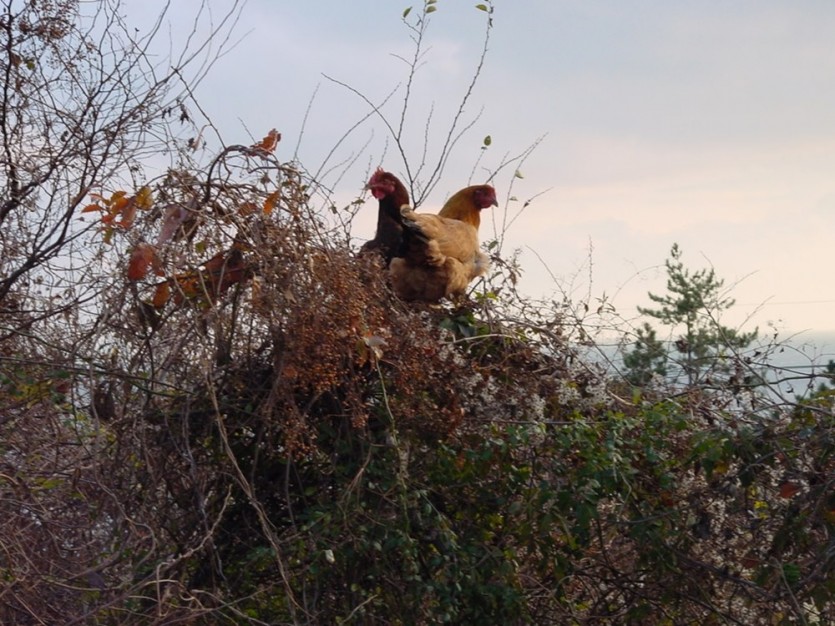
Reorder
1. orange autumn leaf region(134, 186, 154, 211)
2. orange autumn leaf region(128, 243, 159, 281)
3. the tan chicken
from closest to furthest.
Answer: orange autumn leaf region(128, 243, 159, 281)
orange autumn leaf region(134, 186, 154, 211)
the tan chicken

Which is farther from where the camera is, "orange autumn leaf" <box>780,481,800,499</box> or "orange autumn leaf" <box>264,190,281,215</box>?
"orange autumn leaf" <box>780,481,800,499</box>

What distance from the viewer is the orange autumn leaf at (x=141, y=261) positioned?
3.27 meters

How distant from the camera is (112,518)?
148 inches

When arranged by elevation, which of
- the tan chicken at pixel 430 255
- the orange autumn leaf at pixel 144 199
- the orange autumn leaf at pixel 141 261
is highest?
the tan chicken at pixel 430 255

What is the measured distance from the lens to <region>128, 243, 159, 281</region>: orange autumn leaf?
3.27m

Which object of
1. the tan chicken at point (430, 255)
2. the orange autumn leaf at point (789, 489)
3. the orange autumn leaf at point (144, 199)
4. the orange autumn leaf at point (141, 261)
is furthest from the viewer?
the tan chicken at point (430, 255)

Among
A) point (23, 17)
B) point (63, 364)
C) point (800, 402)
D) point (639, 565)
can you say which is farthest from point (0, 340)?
point (800, 402)

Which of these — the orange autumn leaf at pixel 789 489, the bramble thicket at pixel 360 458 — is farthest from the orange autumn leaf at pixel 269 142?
the orange autumn leaf at pixel 789 489

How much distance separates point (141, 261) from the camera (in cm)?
327

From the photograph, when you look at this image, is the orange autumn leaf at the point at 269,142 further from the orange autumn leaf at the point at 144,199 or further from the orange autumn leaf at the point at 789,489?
the orange autumn leaf at the point at 789,489

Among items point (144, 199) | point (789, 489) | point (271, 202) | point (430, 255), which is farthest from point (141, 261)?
point (789, 489)

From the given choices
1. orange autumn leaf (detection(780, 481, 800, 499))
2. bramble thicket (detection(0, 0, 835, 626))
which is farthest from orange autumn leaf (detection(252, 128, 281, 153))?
orange autumn leaf (detection(780, 481, 800, 499))

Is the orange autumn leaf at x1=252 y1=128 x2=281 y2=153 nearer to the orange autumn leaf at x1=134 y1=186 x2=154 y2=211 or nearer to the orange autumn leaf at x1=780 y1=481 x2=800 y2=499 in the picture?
the orange autumn leaf at x1=134 y1=186 x2=154 y2=211

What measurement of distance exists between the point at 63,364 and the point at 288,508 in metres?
0.98
